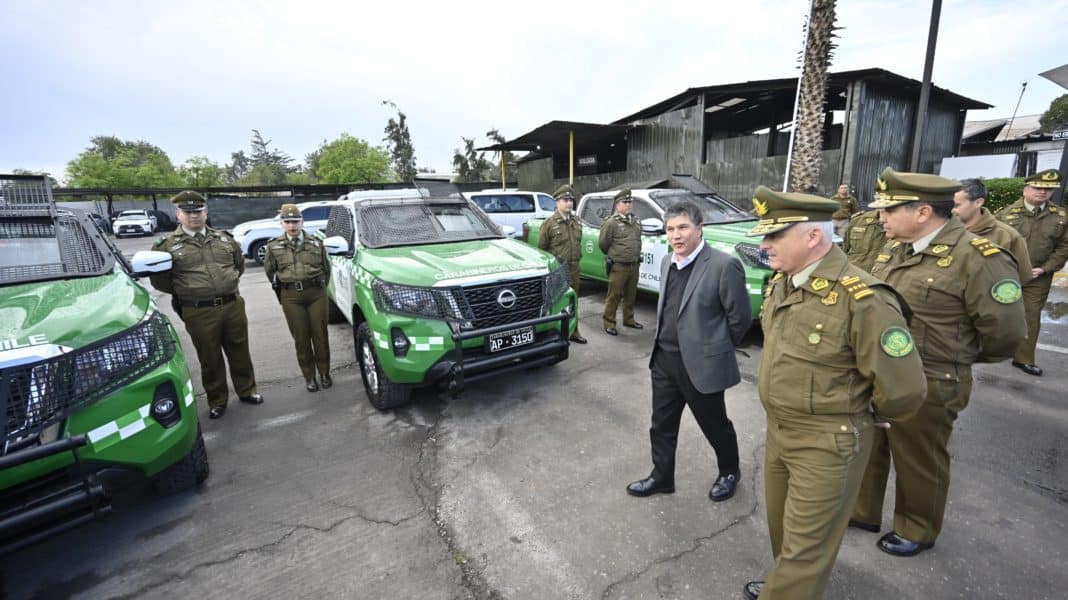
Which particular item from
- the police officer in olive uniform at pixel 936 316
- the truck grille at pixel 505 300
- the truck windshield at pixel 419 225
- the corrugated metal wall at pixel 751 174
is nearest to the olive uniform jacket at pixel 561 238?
the truck windshield at pixel 419 225

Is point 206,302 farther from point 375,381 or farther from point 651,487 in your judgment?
point 651,487

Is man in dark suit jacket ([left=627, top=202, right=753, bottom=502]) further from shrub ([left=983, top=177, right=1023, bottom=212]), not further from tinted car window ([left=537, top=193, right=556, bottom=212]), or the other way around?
shrub ([left=983, top=177, right=1023, bottom=212])

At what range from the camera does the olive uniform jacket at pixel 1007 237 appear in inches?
115

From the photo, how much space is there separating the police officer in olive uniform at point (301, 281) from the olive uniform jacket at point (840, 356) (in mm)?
3811

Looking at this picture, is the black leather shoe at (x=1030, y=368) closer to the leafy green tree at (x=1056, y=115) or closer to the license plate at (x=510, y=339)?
the license plate at (x=510, y=339)

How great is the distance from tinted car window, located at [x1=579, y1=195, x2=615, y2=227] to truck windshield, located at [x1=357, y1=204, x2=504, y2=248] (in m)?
2.85

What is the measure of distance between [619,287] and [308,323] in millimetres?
3438

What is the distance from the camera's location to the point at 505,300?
3.67m

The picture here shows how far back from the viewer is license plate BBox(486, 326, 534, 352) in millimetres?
3578

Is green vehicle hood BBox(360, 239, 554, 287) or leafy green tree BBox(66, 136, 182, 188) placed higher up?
leafy green tree BBox(66, 136, 182, 188)

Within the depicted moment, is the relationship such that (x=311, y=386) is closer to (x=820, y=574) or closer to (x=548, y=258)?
(x=548, y=258)

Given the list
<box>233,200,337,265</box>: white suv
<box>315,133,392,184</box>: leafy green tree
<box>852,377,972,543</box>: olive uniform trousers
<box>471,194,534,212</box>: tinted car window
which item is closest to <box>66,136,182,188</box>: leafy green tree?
<box>315,133,392,184</box>: leafy green tree

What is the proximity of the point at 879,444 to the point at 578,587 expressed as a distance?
5.23ft

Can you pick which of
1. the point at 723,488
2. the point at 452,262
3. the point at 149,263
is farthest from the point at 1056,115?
the point at 149,263
